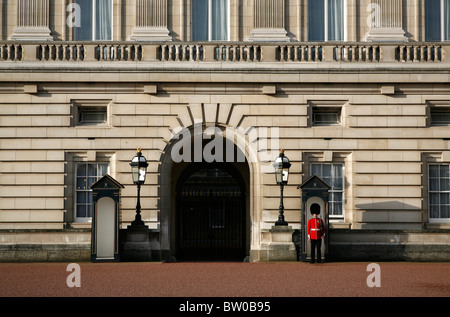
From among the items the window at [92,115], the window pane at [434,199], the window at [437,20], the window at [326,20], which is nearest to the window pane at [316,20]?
the window at [326,20]

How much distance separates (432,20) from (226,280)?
37.9 feet

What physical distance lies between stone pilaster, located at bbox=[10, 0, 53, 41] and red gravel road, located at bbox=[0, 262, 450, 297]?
21.6ft

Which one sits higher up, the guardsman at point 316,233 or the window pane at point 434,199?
the window pane at point 434,199

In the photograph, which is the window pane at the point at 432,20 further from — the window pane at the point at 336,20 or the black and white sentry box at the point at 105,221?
the black and white sentry box at the point at 105,221

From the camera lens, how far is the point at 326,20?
23344 mm

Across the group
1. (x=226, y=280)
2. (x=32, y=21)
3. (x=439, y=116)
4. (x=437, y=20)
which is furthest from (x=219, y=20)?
(x=226, y=280)

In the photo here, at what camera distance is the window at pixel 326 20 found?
76.5 feet

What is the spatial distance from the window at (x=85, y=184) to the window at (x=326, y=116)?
241 inches

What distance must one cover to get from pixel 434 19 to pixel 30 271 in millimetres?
13591

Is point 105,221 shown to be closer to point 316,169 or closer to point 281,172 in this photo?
point 281,172

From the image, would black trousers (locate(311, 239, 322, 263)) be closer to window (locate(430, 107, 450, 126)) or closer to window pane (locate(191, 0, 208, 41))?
window (locate(430, 107, 450, 126))

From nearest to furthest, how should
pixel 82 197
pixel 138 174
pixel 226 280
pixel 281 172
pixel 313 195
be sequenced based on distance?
pixel 226 280
pixel 313 195
pixel 138 174
pixel 281 172
pixel 82 197

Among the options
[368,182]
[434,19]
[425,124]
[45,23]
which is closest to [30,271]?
[45,23]

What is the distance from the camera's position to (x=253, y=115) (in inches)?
881
